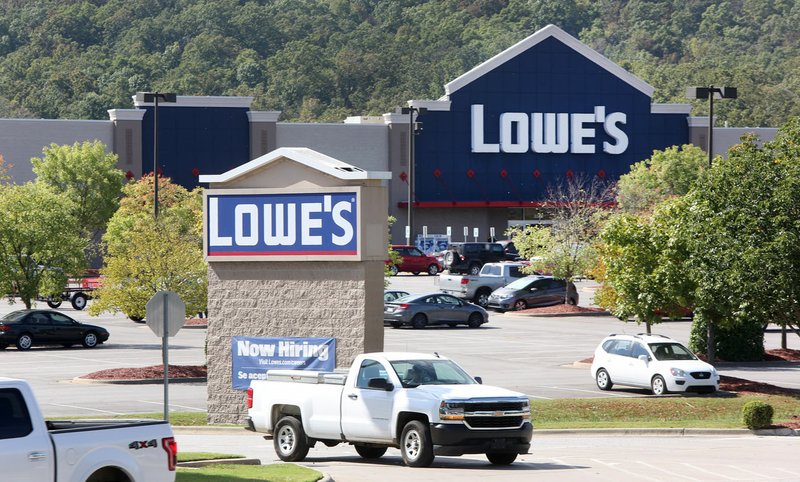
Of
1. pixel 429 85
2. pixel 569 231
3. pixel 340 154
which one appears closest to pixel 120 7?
pixel 429 85

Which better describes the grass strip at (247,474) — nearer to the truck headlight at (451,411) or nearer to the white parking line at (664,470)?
the truck headlight at (451,411)

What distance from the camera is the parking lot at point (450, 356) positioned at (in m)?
32.0

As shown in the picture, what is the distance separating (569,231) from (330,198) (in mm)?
32439

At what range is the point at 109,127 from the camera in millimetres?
75000

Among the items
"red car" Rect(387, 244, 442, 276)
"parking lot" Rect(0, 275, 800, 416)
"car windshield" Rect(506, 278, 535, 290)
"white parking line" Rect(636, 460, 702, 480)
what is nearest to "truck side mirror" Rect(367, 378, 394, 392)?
"white parking line" Rect(636, 460, 702, 480)

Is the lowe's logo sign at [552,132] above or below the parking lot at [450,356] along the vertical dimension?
above

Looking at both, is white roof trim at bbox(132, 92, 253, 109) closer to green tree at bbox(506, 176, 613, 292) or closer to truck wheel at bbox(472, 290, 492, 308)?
green tree at bbox(506, 176, 613, 292)

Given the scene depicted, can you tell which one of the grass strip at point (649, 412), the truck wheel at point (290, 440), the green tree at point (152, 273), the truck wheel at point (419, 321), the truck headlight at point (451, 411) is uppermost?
the green tree at point (152, 273)

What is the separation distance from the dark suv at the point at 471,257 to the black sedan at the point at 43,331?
2726cm

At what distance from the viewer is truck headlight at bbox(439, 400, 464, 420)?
63.3ft

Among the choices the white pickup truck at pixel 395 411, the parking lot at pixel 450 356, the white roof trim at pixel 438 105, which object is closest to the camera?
the white pickup truck at pixel 395 411

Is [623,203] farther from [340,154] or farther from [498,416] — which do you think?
[498,416]

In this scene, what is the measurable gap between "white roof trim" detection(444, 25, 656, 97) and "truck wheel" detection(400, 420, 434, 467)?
63.2 meters

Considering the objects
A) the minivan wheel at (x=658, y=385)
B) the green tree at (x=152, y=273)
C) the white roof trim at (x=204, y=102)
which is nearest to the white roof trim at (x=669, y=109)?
the white roof trim at (x=204, y=102)
